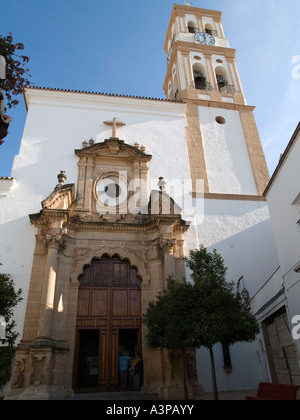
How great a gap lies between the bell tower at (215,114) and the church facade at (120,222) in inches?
2.5

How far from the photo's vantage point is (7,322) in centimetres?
910

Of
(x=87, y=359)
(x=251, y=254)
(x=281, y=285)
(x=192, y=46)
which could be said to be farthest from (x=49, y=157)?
(x=192, y=46)

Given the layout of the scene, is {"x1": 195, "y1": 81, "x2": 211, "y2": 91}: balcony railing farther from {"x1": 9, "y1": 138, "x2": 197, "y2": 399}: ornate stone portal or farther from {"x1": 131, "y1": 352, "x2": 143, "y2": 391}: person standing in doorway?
{"x1": 131, "y1": 352, "x2": 143, "y2": 391}: person standing in doorway

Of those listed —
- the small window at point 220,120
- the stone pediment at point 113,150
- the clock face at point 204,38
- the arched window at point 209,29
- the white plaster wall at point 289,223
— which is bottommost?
the white plaster wall at point 289,223

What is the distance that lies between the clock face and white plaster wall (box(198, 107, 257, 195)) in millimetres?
5796

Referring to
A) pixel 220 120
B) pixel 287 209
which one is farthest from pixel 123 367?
pixel 220 120

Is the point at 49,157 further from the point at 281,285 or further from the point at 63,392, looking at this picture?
the point at 281,285

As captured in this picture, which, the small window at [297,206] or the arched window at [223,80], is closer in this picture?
the small window at [297,206]

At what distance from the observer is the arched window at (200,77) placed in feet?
58.1

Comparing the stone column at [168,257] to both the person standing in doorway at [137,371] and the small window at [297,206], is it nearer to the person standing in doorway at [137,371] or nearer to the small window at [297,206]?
the person standing in doorway at [137,371]

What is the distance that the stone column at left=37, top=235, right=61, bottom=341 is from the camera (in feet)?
30.4

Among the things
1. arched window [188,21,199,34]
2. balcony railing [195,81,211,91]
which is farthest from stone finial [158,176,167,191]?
arched window [188,21,199,34]

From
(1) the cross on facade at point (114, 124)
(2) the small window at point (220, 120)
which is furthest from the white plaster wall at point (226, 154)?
(1) the cross on facade at point (114, 124)
